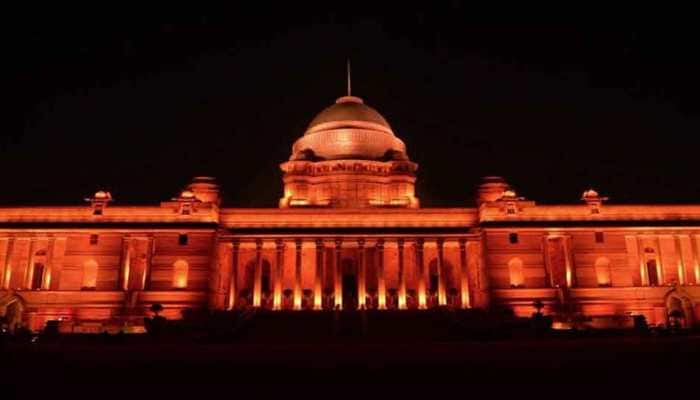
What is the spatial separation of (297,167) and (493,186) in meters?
18.6

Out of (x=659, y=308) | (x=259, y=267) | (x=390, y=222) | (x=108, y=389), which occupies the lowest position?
(x=108, y=389)

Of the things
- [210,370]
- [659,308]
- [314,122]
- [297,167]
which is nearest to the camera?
[210,370]

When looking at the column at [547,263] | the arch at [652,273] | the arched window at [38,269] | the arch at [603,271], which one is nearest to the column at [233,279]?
the arched window at [38,269]

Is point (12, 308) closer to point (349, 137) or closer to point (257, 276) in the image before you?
point (257, 276)

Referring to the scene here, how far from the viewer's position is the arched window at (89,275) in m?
50.5

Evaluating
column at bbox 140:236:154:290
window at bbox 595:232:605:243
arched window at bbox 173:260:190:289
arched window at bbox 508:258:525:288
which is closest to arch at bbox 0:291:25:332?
column at bbox 140:236:154:290

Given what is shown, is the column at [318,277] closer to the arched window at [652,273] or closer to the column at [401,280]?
the column at [401,280]

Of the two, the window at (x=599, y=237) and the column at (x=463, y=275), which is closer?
the column at (x=463, y=275)

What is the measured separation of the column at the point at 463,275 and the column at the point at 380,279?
615cm

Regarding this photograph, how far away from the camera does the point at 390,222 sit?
176 feet

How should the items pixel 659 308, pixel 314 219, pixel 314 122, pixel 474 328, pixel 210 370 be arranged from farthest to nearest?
1. pixel 314 122
2. pixel 314 219
3. pixel 659 308
4. pixel 474 328
5. pixel 210 370

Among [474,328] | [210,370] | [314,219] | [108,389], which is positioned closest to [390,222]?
[314,219]

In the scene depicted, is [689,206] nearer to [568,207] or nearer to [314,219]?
[568,207]

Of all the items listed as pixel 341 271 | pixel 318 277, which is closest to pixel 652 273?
pixel 341 271
